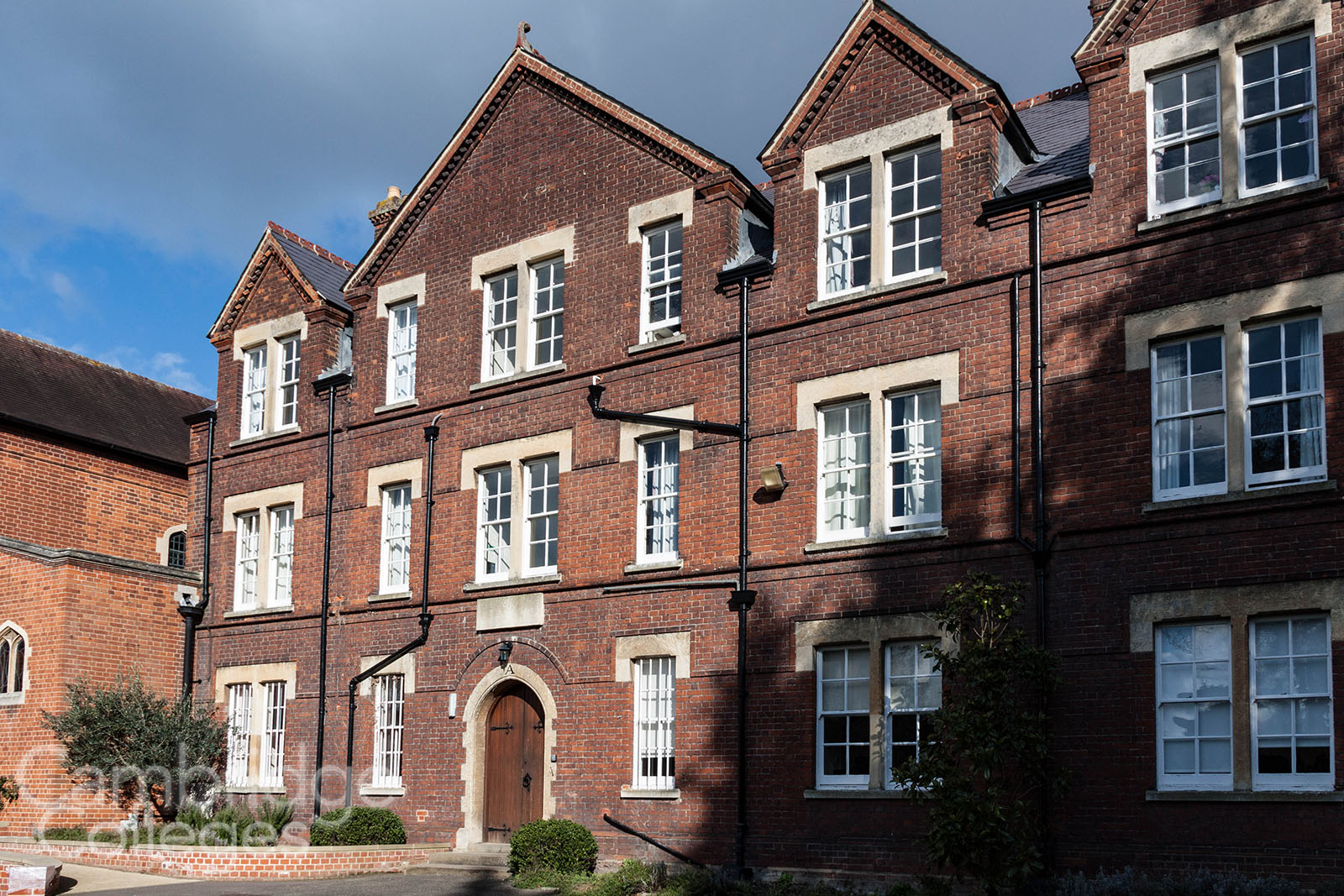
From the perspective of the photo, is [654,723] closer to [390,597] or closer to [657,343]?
[657,343]

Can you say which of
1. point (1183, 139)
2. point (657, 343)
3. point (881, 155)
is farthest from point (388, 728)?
point (1183, 139)

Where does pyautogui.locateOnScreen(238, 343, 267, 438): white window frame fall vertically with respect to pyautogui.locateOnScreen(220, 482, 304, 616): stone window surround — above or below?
above

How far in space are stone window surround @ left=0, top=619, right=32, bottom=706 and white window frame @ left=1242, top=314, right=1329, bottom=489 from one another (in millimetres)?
20785

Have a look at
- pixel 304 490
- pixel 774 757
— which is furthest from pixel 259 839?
pixel 774 757

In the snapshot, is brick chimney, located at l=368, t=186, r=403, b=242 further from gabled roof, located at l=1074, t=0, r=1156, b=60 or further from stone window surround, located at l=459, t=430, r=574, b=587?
gabled roof, located at l=1074, t=0, r=1156, b=60

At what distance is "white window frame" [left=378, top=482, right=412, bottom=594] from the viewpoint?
77.6 ft

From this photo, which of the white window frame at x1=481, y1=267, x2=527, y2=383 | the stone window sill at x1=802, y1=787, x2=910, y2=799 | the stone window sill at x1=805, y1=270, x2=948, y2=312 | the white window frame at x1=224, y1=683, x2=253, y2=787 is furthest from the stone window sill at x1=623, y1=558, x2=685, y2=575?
the white window frame at x1=224, y1=683, x2=253, y2=787

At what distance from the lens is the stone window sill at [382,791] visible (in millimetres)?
22330

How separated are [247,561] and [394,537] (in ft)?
13.4

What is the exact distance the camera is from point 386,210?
2847 cm

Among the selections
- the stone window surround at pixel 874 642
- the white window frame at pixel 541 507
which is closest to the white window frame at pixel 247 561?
Answer: the white window frame at pixel 541 507

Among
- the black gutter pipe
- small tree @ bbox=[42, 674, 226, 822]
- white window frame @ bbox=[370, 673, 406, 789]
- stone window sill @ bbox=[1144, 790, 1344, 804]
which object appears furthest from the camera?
small tree @ bbox=[42, 674, 226, 822]

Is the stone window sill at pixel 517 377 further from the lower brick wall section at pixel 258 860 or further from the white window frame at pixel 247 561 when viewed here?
the lower brick wall section at pixel 258 860

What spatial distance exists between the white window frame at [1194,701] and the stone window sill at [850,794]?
3060mm
